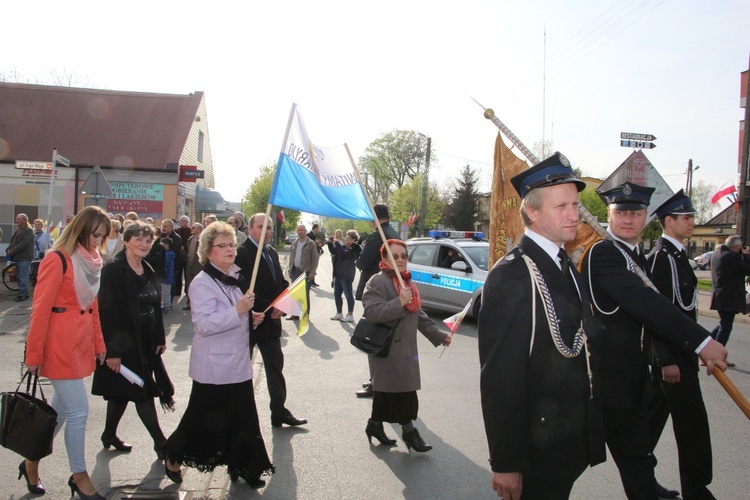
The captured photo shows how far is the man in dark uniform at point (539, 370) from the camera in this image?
234 centimetres

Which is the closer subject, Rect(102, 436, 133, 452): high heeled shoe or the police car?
Rect(102, 436, 133, 452): high heeled shoe

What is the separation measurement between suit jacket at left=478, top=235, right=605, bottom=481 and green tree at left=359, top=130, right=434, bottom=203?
7316 cm

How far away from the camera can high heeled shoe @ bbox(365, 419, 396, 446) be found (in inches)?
199

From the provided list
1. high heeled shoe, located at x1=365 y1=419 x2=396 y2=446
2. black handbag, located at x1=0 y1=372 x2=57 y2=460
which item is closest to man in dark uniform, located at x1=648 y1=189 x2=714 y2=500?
high heeled shoe, located at x1=365 y1=419 x2=396 y2=446

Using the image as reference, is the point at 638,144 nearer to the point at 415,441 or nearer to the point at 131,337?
the point at 415,441

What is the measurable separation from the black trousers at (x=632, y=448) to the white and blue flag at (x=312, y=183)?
7.98 feet

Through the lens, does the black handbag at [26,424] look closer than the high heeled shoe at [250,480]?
Yes

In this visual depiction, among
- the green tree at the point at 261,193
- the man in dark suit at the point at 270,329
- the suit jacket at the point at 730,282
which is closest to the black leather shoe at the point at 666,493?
the man in dark suit at the point at 270,329

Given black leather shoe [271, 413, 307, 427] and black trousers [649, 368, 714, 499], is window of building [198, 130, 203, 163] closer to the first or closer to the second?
black leather shoe [271, 413, 307, 427]

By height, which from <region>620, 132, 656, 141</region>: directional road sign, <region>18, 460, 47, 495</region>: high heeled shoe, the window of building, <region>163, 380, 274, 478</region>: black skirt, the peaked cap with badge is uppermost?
the window of building

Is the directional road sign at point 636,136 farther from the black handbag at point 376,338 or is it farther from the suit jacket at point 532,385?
the suit jacket at point 532,385

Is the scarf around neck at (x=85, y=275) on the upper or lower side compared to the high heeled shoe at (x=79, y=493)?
upper

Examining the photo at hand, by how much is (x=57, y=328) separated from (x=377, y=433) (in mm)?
2626

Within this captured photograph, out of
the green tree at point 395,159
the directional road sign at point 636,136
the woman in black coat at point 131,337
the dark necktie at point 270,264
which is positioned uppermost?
the green tree at point 395,159
